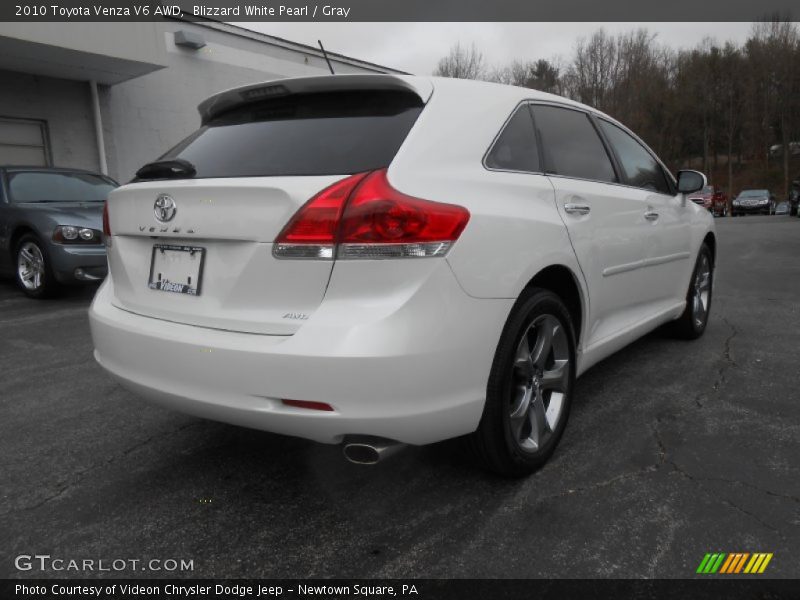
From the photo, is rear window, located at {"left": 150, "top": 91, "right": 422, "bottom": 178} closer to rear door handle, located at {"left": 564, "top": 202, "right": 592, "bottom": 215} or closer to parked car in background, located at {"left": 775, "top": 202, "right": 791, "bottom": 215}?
rear door handle, located at {"left": 564, "top": 202, "right": 592, "bottom": 215}

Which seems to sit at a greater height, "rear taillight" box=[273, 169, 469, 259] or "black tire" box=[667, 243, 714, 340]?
"rear taillight" box=[273, 169, 469, 259]

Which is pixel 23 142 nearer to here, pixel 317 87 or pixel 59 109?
pixel 59 109

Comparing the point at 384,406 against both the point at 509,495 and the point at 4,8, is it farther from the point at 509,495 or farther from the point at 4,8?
the point at 4,8

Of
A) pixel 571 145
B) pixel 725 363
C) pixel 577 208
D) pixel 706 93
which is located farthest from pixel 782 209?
pixel 577 208

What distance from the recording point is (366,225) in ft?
6.42

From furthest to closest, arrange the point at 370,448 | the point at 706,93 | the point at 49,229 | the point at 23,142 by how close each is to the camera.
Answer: the point at 706,93 → the point at 23,142 → the point at 49,229 → the point at 370,448

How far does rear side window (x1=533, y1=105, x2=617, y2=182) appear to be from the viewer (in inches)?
113

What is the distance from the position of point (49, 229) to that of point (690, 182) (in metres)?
6.16

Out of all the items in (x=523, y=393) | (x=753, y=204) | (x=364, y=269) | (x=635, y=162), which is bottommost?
(x=753, y=204)

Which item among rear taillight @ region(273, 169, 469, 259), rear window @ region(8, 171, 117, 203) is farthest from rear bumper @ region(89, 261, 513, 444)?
rear window @ region(8, 171, 117, 203)

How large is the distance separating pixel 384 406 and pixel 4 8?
10.6 m

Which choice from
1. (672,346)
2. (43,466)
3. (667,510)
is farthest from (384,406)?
(672,346)

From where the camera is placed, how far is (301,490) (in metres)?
2.48

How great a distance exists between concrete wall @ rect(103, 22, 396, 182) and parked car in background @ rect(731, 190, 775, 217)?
27.9 meters
